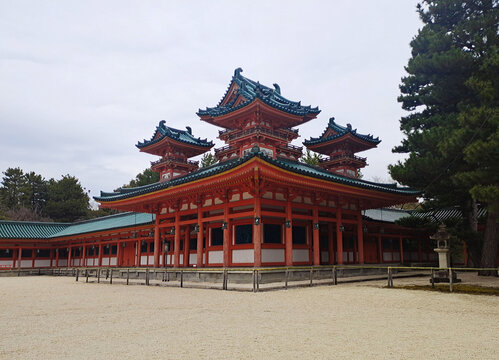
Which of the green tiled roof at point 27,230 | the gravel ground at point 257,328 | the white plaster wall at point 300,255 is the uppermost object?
the green tiled roof at point 27,230

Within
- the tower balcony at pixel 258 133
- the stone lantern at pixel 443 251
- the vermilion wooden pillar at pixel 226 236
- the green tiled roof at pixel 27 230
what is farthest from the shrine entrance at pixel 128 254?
the stone lantern at pixel 443 251

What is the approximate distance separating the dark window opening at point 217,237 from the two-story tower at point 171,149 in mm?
10543

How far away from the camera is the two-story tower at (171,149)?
1236 inches

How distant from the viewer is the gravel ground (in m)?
6.40

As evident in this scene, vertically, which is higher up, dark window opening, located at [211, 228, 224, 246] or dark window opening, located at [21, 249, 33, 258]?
dark window opening, located at [211, 228, 224, 246]

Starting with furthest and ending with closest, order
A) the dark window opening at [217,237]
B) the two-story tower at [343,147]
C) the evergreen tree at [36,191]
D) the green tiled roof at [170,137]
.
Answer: the evergreen tree at [36,191] < the green tiled roof at [170,137] < the two-story tower at [343,147] < the dark window opening at [217,237]

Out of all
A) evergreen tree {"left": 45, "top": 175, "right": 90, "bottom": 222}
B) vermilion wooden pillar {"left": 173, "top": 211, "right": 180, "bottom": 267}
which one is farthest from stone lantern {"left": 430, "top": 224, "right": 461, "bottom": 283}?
evergreen tree {"left": 45, "top": 175, "right": 90, "bottom": 222}

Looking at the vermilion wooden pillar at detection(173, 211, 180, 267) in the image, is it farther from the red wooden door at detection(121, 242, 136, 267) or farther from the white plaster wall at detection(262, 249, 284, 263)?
the red wooden door at detection(121, 242, 136, 267)

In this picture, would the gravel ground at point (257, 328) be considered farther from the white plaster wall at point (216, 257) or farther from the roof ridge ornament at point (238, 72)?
the roof ridge ornament at point (238, 72)

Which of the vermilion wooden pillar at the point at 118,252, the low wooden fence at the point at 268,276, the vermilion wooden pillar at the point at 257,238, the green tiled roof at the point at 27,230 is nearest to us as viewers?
the low wooden fence at the point at 268,276

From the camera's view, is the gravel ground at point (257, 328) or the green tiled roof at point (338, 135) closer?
the gravel ground at point (257, 328)

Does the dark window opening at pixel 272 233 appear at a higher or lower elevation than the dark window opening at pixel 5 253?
higher

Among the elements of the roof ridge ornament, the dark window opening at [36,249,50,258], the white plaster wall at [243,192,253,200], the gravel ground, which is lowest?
the gravel ground

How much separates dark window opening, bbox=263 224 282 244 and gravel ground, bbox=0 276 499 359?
624 cm
